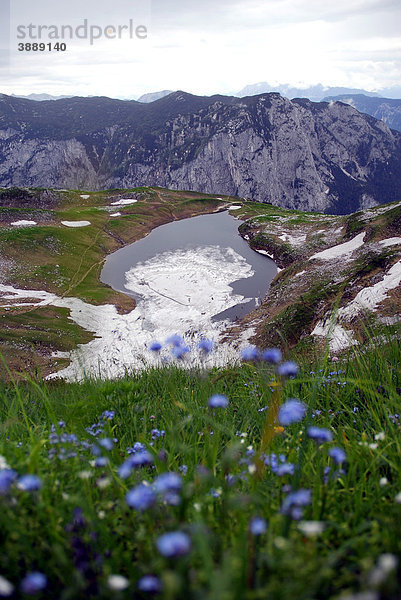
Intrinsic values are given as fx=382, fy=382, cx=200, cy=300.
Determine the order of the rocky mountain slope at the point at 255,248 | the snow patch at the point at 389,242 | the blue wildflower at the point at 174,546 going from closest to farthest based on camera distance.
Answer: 1. the blue wildflower at the point at 174,546
2. the rocky mountain slope at the point at 255,248
3. the snow patch at the point at 389,242

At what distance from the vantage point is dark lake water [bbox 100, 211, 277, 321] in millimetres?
50844

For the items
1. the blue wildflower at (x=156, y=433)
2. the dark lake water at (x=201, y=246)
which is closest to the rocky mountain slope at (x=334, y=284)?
the blue wildflower at (x=156, y=433)

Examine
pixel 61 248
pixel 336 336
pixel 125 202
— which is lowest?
pixel 61 248

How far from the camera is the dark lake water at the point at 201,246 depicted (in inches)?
2002

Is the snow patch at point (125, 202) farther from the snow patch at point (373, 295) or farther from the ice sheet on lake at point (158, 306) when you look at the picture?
the snow patch at point (373, 295)

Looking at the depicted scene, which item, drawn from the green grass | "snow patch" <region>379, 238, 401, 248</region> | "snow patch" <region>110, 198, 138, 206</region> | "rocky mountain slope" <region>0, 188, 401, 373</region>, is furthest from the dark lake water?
the green grass

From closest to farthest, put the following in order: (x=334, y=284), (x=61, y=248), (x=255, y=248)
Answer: (x=334, y=284)
(x=61, y=248)
(x=255, y=248)

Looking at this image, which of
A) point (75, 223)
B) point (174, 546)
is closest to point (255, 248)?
point (75, 223)

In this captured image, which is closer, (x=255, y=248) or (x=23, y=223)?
(x=255, y=248)

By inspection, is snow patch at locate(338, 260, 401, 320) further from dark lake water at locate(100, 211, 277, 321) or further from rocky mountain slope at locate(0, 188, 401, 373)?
dark lake water at locate(100, 211, 277, 321)

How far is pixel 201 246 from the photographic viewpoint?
242 feet

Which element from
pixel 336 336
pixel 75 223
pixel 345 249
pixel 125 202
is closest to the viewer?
pixel 336 336

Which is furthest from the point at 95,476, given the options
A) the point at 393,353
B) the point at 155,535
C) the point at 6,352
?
the point at 6,352

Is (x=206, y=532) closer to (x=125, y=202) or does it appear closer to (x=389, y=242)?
(x=389, y=242)
